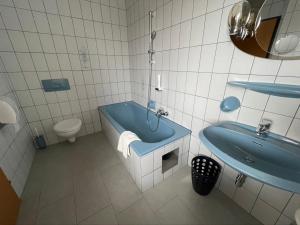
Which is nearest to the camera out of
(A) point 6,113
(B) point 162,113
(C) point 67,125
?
(A) point 6,113

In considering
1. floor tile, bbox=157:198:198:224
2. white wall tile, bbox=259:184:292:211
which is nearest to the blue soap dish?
white wall tile, bbox=259:184:292:211

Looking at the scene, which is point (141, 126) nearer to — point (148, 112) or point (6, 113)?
point (148, 112)

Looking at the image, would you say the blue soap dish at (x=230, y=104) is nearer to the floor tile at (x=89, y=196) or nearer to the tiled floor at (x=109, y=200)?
the tiled floor at (x=109, y=200)

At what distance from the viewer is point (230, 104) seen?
113cm

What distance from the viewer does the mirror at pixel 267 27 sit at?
805mm

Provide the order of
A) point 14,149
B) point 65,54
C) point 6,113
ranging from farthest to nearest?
point 65,54 < point 14,149 < point 6,113

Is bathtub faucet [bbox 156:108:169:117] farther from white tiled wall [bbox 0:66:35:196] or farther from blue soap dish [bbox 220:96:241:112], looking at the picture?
white tiled wall [bbox 0:66:35:196]

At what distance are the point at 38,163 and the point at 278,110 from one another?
2760 mm

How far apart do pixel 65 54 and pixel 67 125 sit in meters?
1.12

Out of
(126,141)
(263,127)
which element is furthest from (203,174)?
(126,141)

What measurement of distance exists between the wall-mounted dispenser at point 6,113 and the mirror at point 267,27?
203cm

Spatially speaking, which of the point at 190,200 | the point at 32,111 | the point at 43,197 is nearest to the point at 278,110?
the point at 190,200

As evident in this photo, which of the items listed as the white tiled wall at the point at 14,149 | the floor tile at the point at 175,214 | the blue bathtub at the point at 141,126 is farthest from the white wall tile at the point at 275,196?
the white tiled wall at the point at 14,149

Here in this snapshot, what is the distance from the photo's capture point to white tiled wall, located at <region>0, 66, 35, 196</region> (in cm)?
125
